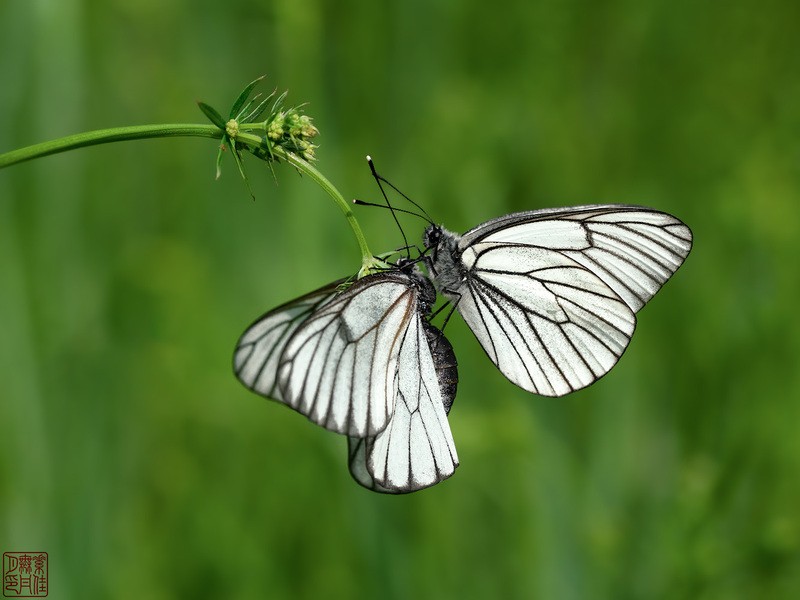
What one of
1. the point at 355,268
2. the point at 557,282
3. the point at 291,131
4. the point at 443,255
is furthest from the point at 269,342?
the point at 355,268

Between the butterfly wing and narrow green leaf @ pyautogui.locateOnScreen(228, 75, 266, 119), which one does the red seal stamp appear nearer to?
the butterfly wing

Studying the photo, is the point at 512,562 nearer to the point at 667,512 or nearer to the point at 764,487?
the point at 667,512

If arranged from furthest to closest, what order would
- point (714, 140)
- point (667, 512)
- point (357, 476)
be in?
1. point (714, 140)
2. point (667, 512)
3. point (357, 476)

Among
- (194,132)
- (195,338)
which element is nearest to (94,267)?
(195,338)

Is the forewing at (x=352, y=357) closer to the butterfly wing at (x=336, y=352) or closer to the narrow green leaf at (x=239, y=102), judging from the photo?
the butterfly wing at (x=336, y=352)

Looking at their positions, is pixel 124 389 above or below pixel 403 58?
below

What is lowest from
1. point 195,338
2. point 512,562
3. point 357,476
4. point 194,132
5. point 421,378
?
point 512,562

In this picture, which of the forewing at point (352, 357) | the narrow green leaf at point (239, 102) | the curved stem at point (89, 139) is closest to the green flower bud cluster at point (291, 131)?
the narrow green leaf at point (239, 102)
